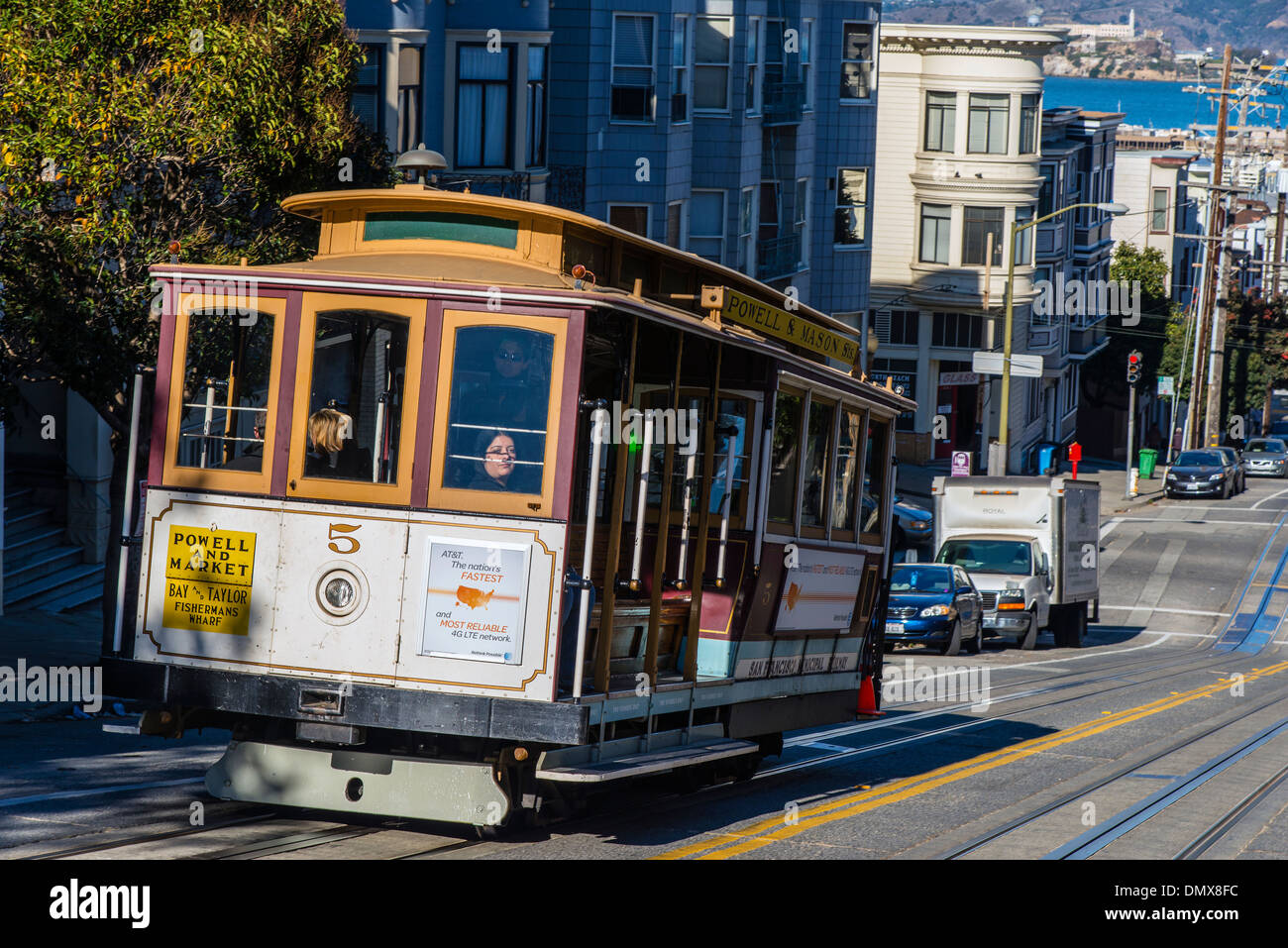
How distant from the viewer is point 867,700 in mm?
15227

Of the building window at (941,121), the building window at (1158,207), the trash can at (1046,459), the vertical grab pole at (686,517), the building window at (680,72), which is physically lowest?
the vertical grab pole at (686,517)

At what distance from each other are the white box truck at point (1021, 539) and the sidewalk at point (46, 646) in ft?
55.3

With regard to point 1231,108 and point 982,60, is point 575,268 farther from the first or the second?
point 1231,108

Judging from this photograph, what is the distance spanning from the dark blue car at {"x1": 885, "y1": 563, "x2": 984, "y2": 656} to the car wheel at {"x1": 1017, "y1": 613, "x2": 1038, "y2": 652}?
6.35 ft

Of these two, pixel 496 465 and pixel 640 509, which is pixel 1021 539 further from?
pixel 496 465

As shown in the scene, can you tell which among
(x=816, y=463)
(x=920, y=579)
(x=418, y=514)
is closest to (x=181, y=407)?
(x=418, y=514)

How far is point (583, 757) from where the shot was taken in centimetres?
998

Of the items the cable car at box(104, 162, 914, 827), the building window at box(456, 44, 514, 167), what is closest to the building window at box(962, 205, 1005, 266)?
the building window at box(456, 44, 514, 167)

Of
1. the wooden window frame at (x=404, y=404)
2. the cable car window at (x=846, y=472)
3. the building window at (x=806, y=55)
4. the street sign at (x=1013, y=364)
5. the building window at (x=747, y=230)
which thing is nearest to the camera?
the wooden window frame at (x=404, y=404)

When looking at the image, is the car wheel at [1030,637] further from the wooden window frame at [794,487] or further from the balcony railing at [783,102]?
the wooden window frame at [794,487]

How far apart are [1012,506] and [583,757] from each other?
2394 cm

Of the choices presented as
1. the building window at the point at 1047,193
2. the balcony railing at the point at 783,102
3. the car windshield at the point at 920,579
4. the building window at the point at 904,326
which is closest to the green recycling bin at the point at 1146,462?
the building window at the point at 1047,193

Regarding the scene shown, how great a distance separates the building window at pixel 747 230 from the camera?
39722 mm

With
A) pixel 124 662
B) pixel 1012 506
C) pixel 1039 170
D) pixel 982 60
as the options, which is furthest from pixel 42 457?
pixel 1039 170
